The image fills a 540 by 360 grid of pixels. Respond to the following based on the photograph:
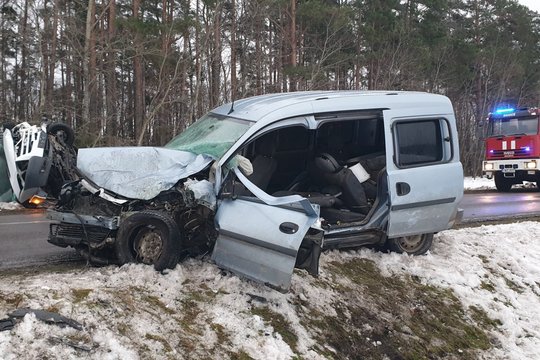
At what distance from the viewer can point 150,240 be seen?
4.68m

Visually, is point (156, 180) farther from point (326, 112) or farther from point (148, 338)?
point (326, 112)

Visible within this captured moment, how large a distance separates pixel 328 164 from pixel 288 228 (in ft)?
6.36

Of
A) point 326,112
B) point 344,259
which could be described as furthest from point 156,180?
point 344,259

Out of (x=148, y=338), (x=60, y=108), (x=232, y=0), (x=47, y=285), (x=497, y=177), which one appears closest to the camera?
(x=148, y=338)

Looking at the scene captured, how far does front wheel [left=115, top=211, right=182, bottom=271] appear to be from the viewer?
4.53 metres

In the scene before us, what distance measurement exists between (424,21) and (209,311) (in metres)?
31.6

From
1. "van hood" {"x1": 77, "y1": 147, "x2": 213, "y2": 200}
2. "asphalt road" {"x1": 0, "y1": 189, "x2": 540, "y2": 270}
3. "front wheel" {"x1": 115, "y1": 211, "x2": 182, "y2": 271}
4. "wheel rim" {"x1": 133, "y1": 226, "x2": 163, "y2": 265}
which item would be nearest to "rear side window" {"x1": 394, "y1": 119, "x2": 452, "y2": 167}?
"van hood" {"x1": 77, "y1": 147, "x2": 213, "y2": 200}

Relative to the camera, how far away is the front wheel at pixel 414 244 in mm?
6202

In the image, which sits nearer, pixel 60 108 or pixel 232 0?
pixel 60 108

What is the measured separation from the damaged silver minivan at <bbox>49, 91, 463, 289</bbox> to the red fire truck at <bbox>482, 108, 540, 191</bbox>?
12911 millimetres

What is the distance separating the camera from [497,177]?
18891mm

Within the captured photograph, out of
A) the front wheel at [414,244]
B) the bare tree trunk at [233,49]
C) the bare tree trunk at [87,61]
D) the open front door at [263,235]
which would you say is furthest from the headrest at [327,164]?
the bare tree trunk at [233,49]

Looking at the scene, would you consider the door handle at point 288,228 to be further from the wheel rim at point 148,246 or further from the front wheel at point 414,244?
the front wheel at point 414,244

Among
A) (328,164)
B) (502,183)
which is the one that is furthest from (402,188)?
(502,183)
